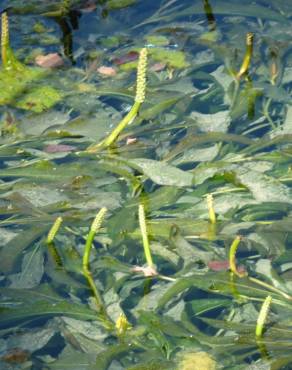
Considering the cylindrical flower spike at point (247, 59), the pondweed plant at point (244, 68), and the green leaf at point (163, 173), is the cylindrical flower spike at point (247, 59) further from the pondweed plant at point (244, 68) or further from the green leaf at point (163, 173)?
the green leaf at point (163, 173)

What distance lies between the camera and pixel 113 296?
→ 228 cm

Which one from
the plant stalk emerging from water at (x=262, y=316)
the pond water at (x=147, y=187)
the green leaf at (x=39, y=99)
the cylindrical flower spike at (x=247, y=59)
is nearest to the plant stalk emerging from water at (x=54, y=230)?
the pond water at (x=147, y=187)

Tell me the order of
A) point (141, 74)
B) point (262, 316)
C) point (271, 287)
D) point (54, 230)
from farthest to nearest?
1. point (141, 74)
2. point (54, 230)
3. point (271, 287)
4. point (262, 316)

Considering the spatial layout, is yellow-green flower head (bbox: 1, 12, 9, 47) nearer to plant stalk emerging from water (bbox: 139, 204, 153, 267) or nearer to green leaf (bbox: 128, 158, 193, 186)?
green leaf (bbox: 128, 158, 193, 186)

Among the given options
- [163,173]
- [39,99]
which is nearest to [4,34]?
[39,99]

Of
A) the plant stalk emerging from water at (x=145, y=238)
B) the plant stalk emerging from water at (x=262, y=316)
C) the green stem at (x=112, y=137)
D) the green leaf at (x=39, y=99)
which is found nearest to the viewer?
the plant stalk emerging from water at (x=262, y=316)

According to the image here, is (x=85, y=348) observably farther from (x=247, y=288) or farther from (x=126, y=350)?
(x=247, y=288)

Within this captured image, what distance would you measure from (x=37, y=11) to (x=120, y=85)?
67cm

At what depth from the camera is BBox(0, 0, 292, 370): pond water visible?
2170 millimetres

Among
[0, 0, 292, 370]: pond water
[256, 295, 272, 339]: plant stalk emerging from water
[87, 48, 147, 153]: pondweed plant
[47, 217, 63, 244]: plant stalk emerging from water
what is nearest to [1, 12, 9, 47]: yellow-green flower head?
[0, 0, 292, 370]: pond water

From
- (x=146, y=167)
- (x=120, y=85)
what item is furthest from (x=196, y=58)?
(x=146, y=167)

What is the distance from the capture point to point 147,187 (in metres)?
2.63

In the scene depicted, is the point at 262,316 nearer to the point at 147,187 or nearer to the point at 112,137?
the point at 147,187

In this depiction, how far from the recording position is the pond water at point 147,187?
7.12 feet
